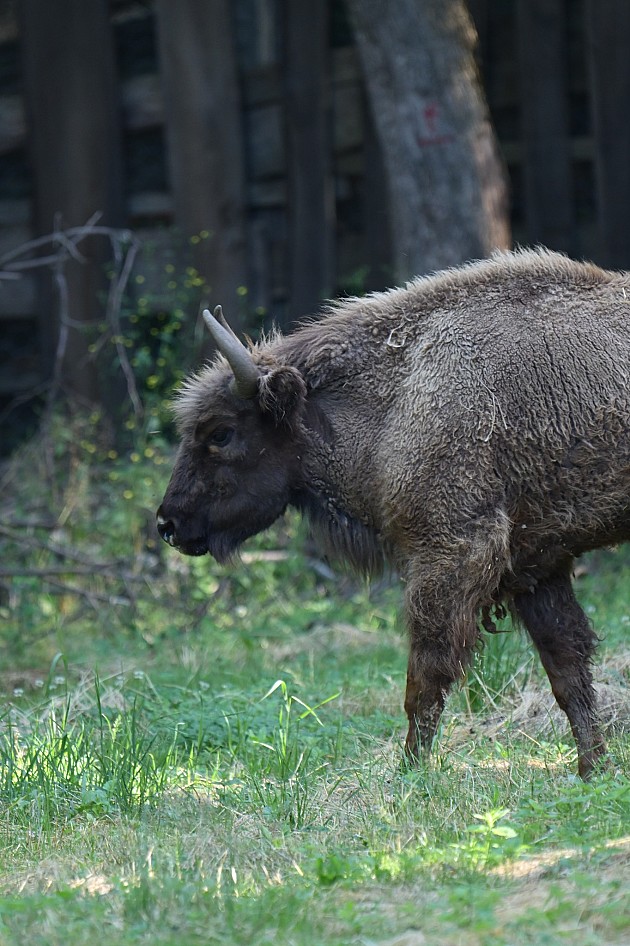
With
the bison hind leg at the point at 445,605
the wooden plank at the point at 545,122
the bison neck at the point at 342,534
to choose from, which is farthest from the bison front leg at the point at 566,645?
the wooden plank at the point at 545,122

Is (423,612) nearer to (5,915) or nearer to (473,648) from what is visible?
(473,648)

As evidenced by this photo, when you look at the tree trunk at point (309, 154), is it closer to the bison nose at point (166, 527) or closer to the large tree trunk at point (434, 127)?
the large tree trunk at point (434, 127)

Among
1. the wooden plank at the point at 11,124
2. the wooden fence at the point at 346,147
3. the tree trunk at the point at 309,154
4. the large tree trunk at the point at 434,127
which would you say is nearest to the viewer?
the large tree trunk at the point at 434,127

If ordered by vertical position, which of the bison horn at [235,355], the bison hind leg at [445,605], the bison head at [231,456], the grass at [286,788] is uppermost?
the bison horn at [235,355]

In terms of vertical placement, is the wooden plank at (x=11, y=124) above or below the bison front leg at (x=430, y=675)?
above

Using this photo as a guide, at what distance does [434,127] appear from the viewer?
25.0ft

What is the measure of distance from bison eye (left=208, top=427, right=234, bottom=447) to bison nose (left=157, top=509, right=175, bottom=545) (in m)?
0.38

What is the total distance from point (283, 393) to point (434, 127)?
3.18 meters

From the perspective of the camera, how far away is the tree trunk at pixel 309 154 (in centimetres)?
884

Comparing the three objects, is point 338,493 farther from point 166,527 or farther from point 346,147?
point 346,147

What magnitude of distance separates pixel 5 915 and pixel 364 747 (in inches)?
77.4

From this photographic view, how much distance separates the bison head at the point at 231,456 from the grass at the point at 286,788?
75 centimetres

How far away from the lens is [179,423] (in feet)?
17.8

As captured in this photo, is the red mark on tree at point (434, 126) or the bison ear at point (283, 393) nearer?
the bison ear at point (283, 393)
